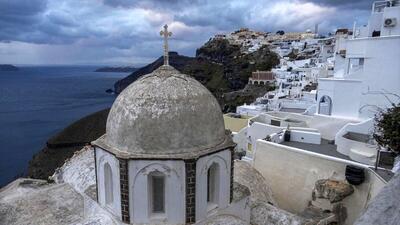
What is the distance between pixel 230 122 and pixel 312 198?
14.7 meters

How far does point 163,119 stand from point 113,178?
2.07 meters

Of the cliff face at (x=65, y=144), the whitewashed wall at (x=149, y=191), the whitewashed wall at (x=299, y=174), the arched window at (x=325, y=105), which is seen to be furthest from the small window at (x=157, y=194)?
the cliff face at (x=65, y=144)

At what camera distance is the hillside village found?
7.68 m

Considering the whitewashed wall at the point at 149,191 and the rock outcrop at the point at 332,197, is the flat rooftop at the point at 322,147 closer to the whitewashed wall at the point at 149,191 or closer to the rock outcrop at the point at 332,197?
the rock outcrop at the point at 332,197

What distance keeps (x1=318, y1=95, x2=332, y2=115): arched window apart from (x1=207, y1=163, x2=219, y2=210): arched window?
14524 millimetres

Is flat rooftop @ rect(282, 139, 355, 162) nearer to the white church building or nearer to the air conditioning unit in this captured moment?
the white church building

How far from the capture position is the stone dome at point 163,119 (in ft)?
25.1

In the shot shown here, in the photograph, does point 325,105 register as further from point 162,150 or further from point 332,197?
point 162,150

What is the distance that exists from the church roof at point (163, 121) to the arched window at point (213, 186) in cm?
79

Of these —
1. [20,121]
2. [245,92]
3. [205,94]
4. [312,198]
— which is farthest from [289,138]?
[20,121]

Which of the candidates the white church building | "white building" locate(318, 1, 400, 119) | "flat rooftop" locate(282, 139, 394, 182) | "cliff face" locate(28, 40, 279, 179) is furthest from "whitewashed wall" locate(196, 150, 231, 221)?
"white building" locate(318, 1, 400, 119)

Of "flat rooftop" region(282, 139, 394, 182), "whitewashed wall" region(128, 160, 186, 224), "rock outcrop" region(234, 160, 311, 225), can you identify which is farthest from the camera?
"flat rooftop" region(282, 139, 394, 182)

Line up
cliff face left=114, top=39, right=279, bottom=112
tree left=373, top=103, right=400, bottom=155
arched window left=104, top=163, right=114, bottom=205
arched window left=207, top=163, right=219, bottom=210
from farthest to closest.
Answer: cliff face left=114, top=39, right=279, bottom=112 → tree left=373, top=103, right=400, bottom=155 → arched window left=207, top=163, right=219, bottom=210 → arched window left=104, top=163, right=114, bottom=205

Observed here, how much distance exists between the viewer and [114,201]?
8.18 m
